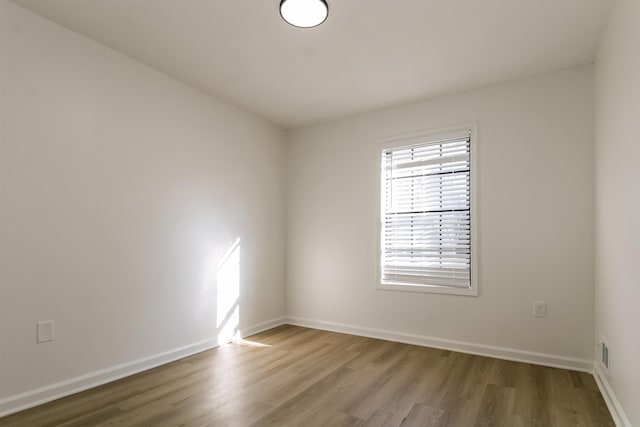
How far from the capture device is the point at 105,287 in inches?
110

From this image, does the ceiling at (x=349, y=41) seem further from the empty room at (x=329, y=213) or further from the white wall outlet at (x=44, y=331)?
the white wall outlet at (x=44, y=331)

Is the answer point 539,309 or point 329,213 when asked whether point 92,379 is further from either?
point 539,309

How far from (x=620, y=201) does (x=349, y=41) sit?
2.12 meters

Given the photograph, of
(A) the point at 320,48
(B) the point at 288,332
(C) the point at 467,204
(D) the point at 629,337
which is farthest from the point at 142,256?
(D) the point at 629,337

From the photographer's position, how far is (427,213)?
152 inches

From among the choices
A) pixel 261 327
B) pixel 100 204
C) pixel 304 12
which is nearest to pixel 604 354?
pixel 304 12

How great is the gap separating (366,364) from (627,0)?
3.11 metres

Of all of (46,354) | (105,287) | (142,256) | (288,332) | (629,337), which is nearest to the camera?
(629,337)

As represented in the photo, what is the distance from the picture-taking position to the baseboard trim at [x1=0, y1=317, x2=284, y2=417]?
230 cm

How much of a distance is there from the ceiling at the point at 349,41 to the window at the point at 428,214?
599mm

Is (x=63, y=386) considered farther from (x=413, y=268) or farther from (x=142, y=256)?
(x=413, y=268)

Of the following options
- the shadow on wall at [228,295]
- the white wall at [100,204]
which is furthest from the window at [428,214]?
the white wall at [100,204]

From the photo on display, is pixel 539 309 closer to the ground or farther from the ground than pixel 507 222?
closer to the ground

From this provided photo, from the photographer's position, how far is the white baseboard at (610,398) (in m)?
2.08
